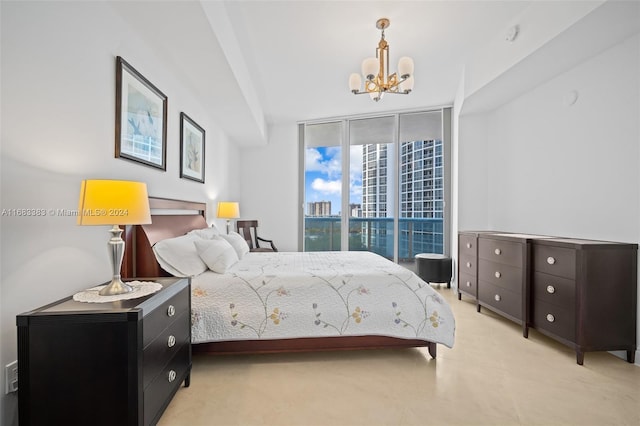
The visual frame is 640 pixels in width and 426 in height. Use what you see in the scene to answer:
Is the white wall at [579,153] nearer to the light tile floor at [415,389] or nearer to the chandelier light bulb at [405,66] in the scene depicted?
the light tile floor at [415,389]

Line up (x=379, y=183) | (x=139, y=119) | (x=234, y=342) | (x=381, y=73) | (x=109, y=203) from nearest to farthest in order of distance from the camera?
(x=109, y=203)
(x=234, y=342)
(x=139, y=119)
(x=381, y=73)
(x=379, y=183)

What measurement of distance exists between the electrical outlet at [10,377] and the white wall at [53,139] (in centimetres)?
2

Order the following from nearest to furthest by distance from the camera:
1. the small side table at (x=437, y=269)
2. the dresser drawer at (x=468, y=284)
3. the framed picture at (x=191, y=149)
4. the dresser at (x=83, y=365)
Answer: the dresser at (x=83, y=365) < the framed picture at (x=191, y=149) < the dresser drawer at (x=468, y=284) < the small side table at (x=437, y=269)

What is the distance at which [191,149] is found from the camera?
3.13 m

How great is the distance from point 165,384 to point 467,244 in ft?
10.9

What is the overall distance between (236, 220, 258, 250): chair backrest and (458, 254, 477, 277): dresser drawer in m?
3.06

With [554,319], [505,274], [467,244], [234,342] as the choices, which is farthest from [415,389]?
[467,244]

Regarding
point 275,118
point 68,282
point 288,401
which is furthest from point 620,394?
point 275,118

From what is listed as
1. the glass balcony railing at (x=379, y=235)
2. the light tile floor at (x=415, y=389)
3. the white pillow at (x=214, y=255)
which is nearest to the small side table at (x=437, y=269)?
the glass balcony railing at (x=379, y=235)

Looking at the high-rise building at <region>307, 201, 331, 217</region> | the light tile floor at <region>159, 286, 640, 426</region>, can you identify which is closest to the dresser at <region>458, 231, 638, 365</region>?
the light tile floor at <region>159, 286, 640, 426</region>

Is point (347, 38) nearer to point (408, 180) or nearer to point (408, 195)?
point (408, 180)

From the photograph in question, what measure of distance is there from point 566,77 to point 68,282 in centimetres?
420

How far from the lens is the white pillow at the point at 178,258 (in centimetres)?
206

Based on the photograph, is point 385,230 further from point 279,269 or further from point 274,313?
point 274,313
